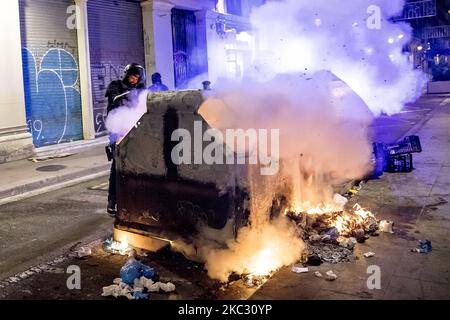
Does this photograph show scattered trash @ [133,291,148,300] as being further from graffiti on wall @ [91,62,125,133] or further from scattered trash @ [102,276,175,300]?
graffiti on wall @ [91,62,125,133]

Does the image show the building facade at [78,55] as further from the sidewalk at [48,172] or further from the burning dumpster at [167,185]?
the burning dumpster at [167,185]

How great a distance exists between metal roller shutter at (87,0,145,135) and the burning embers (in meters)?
9.67

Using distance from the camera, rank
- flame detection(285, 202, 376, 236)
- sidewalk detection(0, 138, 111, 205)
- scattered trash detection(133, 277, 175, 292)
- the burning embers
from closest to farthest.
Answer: scattered trash detection(133, 277, 175, 292) → the burning embers → flame detection(285, 202, 376, 236) → sidewalk detection(0, 138, 111, 205)

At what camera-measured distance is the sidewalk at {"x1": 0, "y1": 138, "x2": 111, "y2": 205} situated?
7913 millimetres

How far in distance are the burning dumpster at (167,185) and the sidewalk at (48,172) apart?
366 cm

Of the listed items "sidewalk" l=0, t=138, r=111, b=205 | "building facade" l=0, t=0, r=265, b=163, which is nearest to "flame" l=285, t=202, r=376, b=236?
"sidewalk" l=0, t=138, r=111, b=205

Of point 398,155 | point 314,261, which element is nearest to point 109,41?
point 398,155

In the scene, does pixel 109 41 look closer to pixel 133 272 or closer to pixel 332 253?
pixel 133 272

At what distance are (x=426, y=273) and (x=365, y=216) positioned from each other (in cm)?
150

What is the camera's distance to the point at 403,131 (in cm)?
1390

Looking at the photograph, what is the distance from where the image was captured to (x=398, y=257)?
4348mm

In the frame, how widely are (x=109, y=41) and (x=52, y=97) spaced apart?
2960 mm
